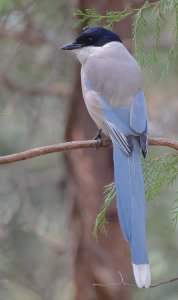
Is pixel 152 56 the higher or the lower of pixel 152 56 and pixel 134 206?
the higher

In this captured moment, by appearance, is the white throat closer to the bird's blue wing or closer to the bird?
the bird

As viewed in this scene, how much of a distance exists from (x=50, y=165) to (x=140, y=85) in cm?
305

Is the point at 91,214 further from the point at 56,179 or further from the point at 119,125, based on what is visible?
the point at 119,125

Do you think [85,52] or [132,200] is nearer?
[132,200]

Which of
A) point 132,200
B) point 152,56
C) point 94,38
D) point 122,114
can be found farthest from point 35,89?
point 132,200

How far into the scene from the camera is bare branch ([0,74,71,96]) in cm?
573

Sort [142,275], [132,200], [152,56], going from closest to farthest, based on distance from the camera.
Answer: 1. [142,275]
2. [132,200]
3. [152,56]

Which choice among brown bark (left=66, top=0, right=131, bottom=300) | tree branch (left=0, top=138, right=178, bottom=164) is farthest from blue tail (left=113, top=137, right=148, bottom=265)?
brown bark (left=66, top=0, right=131, bottom=300)

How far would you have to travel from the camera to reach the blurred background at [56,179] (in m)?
5.51

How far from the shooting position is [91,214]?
5.64 m

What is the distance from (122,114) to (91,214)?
7.63 ft

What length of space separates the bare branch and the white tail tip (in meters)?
3.07

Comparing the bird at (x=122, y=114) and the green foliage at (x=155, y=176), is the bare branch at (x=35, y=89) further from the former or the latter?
the green foliage at (x=155, y=176)

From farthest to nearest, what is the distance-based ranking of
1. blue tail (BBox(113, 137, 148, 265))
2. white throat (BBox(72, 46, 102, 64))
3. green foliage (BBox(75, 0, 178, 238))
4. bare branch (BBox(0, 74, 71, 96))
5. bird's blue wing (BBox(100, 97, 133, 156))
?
bare branch (BBox(0, 74, 71, 96)) < white throat (BBox(72, 46, 102, 64)) < bird's blue wing (BBox(100, 97, 133, 156)) < green foliage (BBox(75, 0, 178, 238)) < blue tail (BBox(113, 137, 148, 265))
